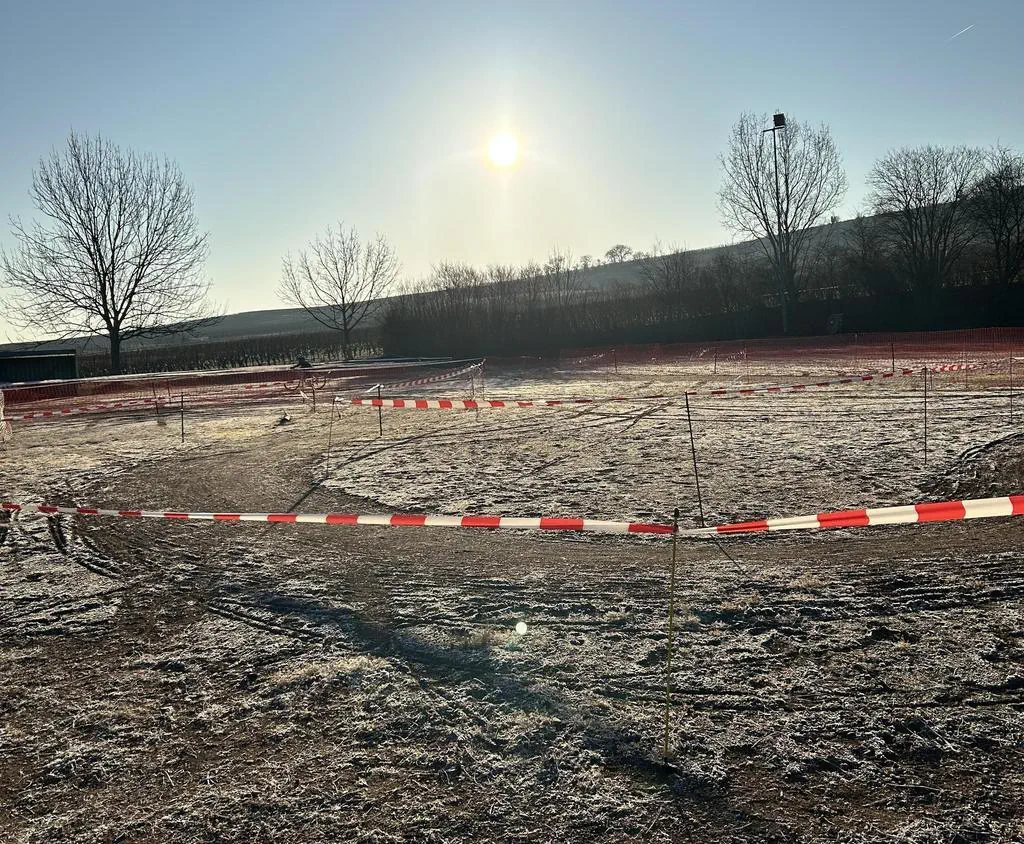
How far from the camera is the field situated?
346 cm

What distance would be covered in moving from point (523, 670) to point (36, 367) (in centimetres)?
4133

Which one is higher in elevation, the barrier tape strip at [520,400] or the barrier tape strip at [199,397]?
the barrier tape strip at [199,397]

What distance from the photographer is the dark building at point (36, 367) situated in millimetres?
36000

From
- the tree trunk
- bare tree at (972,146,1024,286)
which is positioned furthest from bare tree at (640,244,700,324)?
the tree trunk

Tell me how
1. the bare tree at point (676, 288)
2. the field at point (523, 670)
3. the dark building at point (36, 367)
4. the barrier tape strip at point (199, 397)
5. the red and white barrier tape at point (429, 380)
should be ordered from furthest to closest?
the bare tree at point (676, 288)
the dark building at point (36, 367)
the barrier tape strip at point (199, 397)
the red and white barrier tape at point (429, 380)
the field at point (523, 670)

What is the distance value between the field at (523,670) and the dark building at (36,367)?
3214cm

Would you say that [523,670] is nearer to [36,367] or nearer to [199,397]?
[199,397]

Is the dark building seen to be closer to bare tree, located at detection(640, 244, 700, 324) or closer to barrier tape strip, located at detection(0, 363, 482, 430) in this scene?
barrier tape strip, located at detection(0, 363, 482, 430)

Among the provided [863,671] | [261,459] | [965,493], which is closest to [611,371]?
[261,459]

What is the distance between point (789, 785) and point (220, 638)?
412 cm

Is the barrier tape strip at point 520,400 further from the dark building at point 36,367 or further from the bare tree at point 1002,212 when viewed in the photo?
the bare tree at point 1002,212

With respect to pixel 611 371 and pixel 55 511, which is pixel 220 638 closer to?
pixel 55 511

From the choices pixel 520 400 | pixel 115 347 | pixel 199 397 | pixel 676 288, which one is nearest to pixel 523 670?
pixel 520 400

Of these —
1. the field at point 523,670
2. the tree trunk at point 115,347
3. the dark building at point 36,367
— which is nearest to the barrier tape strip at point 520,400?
the field at point 523,670
